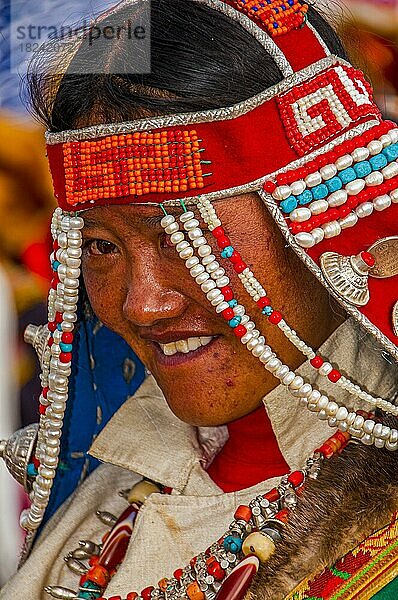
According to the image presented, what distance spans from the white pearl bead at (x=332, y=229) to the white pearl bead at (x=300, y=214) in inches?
1.2

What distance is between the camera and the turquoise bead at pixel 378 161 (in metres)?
1.40

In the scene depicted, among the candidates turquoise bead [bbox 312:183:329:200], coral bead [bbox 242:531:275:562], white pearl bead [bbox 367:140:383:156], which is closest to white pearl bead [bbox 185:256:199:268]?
turquoise bead [bbox 312:183:329:200]

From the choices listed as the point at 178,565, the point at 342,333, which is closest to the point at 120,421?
the point at 178,565

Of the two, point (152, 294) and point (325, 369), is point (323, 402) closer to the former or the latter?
point (325, 369)

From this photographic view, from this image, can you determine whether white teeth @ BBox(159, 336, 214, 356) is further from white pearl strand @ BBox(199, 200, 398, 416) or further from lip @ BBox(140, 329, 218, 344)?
white pearl strand @ BBox(199, 200, 398, 416)

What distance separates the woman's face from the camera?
1467 mm

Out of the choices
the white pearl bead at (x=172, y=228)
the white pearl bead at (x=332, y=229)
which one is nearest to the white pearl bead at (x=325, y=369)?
the white pearl bead at (x=332, y=229)

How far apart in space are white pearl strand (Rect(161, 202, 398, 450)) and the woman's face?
0.09 ft

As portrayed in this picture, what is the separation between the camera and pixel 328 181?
1407mm

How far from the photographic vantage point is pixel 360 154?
1400mm

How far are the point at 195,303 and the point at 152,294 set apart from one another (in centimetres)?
7

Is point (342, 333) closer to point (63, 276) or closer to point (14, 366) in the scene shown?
point (63, 276)

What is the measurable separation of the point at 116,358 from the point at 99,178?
2.04ft

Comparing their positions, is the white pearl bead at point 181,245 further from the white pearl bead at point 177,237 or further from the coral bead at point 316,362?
the coral bead at point 316,362
